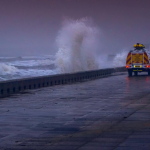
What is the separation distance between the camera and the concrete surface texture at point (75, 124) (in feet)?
30.0

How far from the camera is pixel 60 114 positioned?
13.9m

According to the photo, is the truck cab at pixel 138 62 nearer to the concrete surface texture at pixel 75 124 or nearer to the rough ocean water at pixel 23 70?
the rough ocean water at pixel 23 70

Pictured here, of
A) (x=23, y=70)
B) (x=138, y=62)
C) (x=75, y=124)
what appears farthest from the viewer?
(x=23, y=70)

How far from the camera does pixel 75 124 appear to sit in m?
11.8

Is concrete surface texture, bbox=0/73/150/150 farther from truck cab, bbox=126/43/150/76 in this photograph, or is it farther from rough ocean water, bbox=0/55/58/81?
rough ocean water, bbox=0/55/58/81

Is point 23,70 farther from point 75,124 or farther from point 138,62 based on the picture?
point 75,124

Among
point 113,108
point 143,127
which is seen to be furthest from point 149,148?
point 113,108

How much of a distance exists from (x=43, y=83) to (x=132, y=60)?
16.8m

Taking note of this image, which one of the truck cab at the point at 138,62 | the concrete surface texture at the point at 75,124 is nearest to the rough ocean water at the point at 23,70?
the truck cab at the point at 138,62

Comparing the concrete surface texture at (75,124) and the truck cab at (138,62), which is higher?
the truck cab at (138,62)

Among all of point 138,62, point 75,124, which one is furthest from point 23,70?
point 75,124

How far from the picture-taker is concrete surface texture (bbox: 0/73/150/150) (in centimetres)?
913

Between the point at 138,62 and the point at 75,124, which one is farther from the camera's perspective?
the point at 138,62

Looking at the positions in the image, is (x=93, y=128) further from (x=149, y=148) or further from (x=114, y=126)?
(x=149, y=148)
